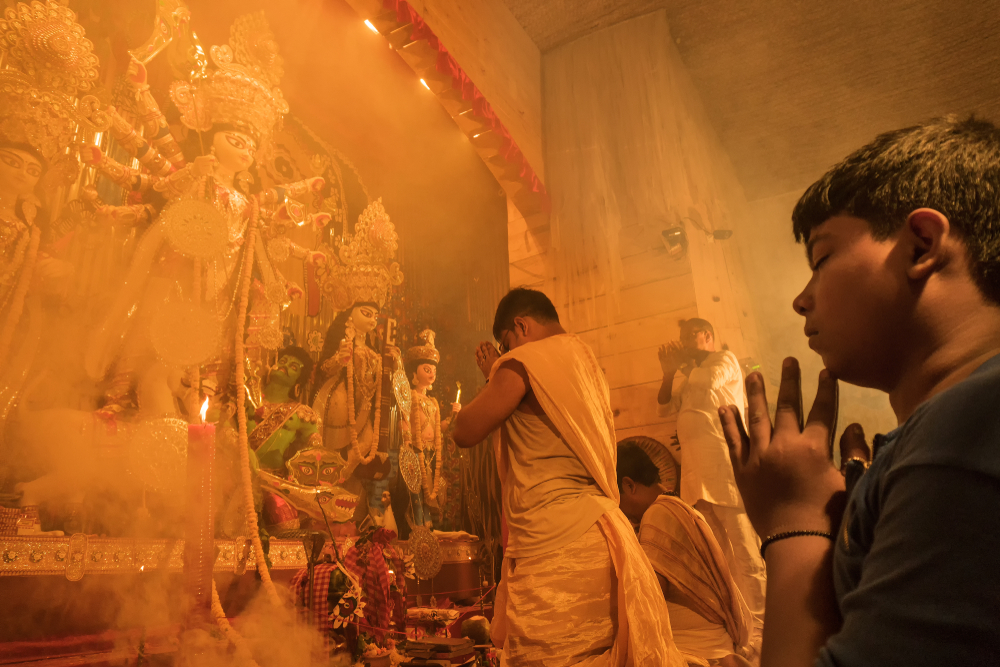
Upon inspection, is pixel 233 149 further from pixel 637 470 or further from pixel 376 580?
pixel 637 470

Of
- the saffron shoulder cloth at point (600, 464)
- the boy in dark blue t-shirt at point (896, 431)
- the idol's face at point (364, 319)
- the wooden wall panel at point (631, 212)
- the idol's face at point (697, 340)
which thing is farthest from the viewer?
the wooden wall panel at point (631, 212)

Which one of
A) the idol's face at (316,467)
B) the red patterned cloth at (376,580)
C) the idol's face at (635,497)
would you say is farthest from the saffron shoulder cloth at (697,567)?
the idol's face at (316,467)

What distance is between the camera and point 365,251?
11.8ft

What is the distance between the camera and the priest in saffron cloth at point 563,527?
163cm

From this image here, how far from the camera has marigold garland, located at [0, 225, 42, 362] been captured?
190cm

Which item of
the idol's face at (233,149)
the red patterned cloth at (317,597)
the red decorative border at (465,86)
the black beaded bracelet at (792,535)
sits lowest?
the red patterned cloth at (317,597)

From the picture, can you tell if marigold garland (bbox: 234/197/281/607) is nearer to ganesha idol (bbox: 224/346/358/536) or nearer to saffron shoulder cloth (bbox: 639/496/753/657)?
ganesha idol (bbox: 224/346/358/536)

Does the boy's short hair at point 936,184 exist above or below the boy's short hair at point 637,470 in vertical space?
above

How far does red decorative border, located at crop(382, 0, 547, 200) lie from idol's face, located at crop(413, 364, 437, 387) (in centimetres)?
193

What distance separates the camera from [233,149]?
111 inches

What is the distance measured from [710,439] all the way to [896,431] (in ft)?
12.5

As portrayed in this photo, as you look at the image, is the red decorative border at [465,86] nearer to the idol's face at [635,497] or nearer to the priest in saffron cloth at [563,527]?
the priest in saffron cloth at [563,527]

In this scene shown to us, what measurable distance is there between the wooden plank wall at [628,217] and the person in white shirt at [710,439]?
0.15 meters

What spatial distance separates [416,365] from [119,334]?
6.17ft
